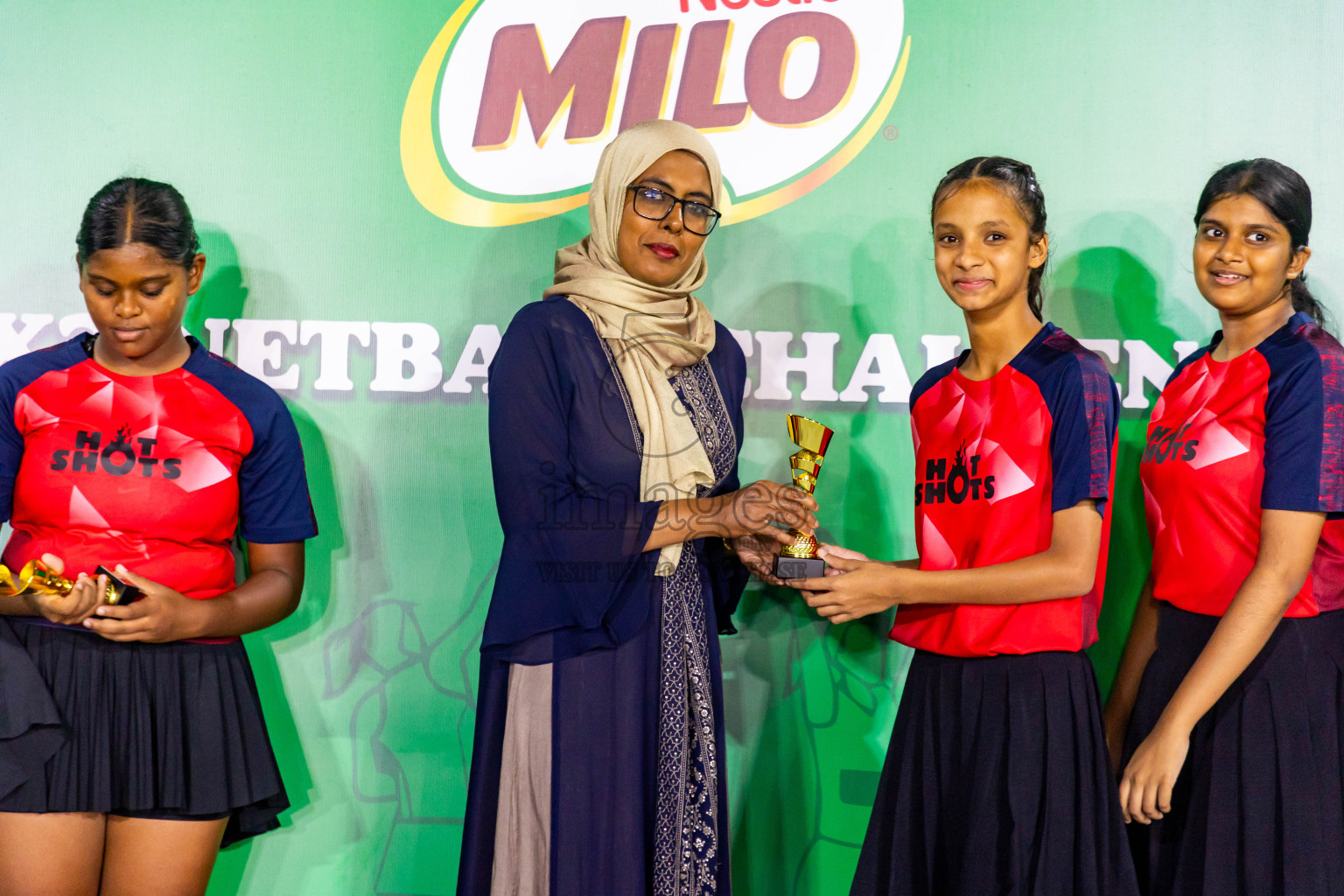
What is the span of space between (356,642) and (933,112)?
6.53ft

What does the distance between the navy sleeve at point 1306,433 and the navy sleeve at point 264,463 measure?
1953 mm

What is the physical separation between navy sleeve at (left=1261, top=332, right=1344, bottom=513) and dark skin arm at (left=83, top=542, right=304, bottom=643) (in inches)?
78.0

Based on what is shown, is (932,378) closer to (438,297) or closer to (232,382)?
(438,297)

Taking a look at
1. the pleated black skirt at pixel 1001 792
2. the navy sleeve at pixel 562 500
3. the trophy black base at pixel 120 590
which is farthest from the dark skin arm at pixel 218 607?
the pleated black skirt at pixel 1001 792

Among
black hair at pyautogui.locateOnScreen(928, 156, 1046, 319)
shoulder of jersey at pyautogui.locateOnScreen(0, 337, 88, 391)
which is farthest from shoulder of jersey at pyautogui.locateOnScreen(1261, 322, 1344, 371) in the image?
shoulder of jersey at pyautogui.locateOnScreen(0, 337, 88, 391)

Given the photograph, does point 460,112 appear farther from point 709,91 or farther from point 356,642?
point 356,642

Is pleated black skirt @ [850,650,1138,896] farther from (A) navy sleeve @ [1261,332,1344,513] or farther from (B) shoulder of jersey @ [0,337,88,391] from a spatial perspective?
(B) shoulder of jersey @ [0,337,88,391]

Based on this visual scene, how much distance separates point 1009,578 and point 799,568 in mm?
386

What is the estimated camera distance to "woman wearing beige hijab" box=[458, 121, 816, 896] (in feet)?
6.25

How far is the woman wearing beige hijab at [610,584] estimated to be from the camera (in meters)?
1.91

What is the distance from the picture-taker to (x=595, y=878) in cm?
188

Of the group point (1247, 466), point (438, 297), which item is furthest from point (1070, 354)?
point (438, 297)

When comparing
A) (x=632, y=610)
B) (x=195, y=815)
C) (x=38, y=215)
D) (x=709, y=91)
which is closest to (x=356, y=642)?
(x=195, y=815)

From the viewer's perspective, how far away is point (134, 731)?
6.72 ft
